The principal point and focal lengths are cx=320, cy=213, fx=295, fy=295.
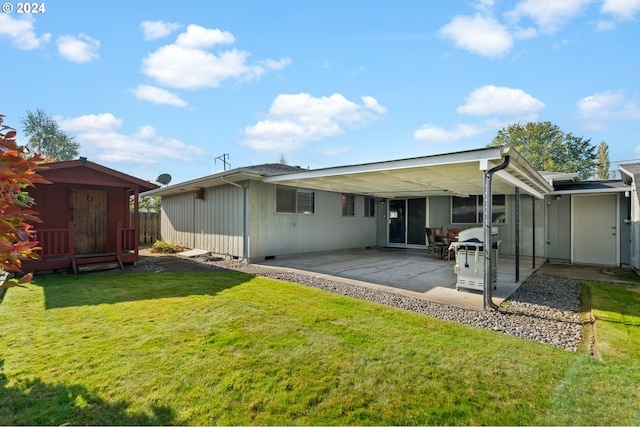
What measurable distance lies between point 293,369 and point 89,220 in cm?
848

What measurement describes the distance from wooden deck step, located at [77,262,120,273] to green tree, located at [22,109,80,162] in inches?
1207

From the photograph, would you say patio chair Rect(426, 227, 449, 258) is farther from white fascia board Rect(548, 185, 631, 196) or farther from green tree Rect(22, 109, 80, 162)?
green tree Rect(22, 109, 80, 162)

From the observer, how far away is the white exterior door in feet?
27.7

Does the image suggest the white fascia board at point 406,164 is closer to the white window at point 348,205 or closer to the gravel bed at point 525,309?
the gravel bed at point 525,309

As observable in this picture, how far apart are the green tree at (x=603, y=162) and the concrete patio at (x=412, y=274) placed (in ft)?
123

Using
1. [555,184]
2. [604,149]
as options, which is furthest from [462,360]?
[604,149]

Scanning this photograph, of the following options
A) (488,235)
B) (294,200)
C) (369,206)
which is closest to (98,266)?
(294,200)

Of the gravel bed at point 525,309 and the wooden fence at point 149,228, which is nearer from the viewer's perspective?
the gravel bed at point 525,309

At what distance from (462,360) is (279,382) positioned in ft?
5.66

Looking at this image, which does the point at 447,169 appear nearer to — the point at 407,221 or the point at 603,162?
the point at 407,221

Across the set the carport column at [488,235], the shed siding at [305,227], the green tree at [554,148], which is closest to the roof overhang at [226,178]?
the shed siding at [305,227]

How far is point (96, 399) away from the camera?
2176mm

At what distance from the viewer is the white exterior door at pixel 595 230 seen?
27.7 feet

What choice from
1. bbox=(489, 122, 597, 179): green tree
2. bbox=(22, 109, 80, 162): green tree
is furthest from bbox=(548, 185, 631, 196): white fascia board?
bbox=(22, 109, 80, 162): green tree
